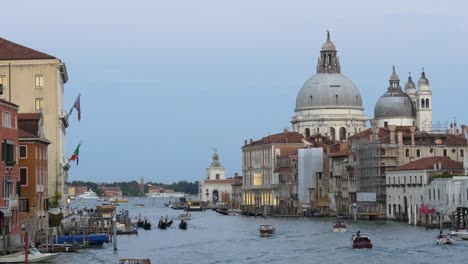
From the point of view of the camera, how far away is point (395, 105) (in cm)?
12775

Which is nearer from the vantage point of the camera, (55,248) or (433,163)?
(55,248)

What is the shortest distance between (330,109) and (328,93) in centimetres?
169

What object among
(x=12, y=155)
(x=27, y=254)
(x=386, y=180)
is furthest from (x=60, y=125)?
(x=386, y=180)

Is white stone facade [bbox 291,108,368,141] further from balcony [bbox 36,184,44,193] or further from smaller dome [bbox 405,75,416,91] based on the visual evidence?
balcony [bbox 36,184,44,193]

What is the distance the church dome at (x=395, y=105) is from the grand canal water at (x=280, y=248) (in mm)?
52117

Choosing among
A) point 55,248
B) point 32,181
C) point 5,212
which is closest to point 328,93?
point 32,181

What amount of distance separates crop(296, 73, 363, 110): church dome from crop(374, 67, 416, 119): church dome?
26.8 feet

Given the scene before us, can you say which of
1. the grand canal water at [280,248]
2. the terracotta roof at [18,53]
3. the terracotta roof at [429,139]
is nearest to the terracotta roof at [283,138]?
the terracotta roof at [429,139]

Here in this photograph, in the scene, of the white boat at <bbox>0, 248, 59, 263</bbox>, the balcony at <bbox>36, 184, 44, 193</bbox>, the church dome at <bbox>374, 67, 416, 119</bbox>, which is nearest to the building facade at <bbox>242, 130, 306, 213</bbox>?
the church dome at <bbox>374, 67, 416, 119</bbox>

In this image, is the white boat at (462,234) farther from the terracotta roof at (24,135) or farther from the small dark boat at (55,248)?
the terracotta roof at (24,135)

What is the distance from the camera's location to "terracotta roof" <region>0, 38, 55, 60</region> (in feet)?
198

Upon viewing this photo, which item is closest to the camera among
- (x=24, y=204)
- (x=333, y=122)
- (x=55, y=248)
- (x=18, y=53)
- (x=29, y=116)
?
(x=55, y=248)

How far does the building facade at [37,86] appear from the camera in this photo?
6012 cm

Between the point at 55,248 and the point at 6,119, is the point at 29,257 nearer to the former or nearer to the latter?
the point at 6,119
